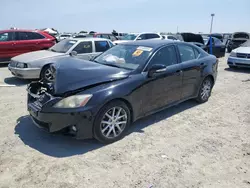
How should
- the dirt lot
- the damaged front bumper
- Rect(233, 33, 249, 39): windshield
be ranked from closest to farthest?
1. the dirt lot
2. the damaged front bumper
3. Rect(233, 33, 249, 39): windshield

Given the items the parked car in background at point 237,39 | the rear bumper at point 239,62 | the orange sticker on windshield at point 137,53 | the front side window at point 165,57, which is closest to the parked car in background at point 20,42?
the orange sticker on windshield at point 137,53

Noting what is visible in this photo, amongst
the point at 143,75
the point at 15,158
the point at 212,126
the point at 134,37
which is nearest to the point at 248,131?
the point at 212,126

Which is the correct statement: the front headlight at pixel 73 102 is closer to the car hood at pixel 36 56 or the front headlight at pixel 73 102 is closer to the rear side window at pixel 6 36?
the car hood at pixel 36 56

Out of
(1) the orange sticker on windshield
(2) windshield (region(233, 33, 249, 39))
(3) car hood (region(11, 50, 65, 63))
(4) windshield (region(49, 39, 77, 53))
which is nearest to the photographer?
(1) the orange sticker on windshield

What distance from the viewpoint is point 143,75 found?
385 centimetres

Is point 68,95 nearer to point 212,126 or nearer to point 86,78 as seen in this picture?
point 86,78

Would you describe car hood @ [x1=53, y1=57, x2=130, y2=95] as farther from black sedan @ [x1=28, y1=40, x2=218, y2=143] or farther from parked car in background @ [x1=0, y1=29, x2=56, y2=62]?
parked car in background @ [x1=0, y1=29, x2=56, y2=62]

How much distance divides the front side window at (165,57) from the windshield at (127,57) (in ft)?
0.51

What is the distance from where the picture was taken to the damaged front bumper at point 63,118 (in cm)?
313

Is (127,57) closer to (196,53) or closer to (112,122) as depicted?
(112,122)

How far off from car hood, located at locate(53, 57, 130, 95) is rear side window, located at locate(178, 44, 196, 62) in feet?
5.24

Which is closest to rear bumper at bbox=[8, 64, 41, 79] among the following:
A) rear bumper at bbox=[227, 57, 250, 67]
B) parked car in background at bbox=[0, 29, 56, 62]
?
parked car in background at bbox=[0, 29, 56, 62]

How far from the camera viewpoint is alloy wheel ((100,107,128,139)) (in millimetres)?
3445

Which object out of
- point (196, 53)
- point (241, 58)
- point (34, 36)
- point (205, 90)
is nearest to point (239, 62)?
point (241, 58)
